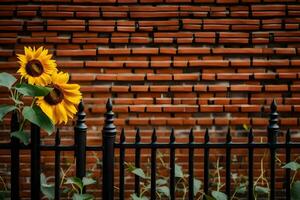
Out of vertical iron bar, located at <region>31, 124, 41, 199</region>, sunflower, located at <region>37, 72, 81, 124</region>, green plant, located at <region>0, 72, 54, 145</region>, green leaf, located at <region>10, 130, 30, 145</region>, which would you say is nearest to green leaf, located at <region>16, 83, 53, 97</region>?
green plant, located at <region>0, 72, 54, 145</region>

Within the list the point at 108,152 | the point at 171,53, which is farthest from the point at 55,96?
the point at 171,53

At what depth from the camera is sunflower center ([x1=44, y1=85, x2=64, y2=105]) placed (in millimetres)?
2328

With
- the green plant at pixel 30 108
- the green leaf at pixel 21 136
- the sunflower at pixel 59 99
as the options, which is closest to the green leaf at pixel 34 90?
the green plant at pixel 30 108

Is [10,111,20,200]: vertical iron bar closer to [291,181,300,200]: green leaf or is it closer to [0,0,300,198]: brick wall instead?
[0,0,300,198]: brick wall

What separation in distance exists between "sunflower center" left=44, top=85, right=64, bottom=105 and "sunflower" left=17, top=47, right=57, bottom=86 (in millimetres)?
62

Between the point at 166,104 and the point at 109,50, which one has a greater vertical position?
the point at 109,50

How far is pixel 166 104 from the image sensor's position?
390cm

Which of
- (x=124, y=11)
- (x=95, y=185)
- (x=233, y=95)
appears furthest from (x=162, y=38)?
(x=95, y=185)

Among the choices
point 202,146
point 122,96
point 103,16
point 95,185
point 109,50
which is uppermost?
point 103,16

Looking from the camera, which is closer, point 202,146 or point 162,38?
point 202,146

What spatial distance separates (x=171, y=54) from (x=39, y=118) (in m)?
1.94

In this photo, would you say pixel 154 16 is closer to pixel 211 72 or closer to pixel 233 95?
pixel 211 72

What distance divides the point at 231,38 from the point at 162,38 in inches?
25.9

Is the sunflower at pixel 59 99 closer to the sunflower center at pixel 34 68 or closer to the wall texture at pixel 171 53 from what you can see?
the sunflower center at pixel 34 68
